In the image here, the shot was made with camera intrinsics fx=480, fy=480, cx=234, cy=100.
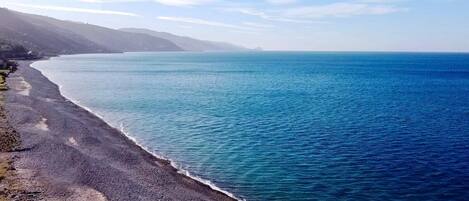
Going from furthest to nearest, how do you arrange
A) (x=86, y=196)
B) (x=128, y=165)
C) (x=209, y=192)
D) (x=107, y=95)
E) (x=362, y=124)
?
1. (x=107, y=95)
2. (x=362, y=124)
3. (x=128, y=165)
4. (x=209, y=192)
5. (x=86, y=196)

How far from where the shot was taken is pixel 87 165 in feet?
167

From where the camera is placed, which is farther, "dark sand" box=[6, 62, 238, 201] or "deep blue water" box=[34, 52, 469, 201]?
"deep blue water" box=[34, 52, 469, 201]

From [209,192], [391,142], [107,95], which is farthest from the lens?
[107,95]

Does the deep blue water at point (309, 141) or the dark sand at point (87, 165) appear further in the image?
the deep blue water at point (309, 141)

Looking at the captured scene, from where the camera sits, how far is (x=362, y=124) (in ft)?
267

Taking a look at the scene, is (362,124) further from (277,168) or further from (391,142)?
(277,168)

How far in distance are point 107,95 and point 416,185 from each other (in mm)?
94979

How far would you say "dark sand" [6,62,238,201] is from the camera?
4197 centimetres

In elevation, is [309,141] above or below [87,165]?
above

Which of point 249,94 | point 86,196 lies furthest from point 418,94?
point 86,196

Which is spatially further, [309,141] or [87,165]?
[309,141]

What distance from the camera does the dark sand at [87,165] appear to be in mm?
41969

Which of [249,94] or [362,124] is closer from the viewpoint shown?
[362,124]

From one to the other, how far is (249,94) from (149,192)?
9232 centimetres
